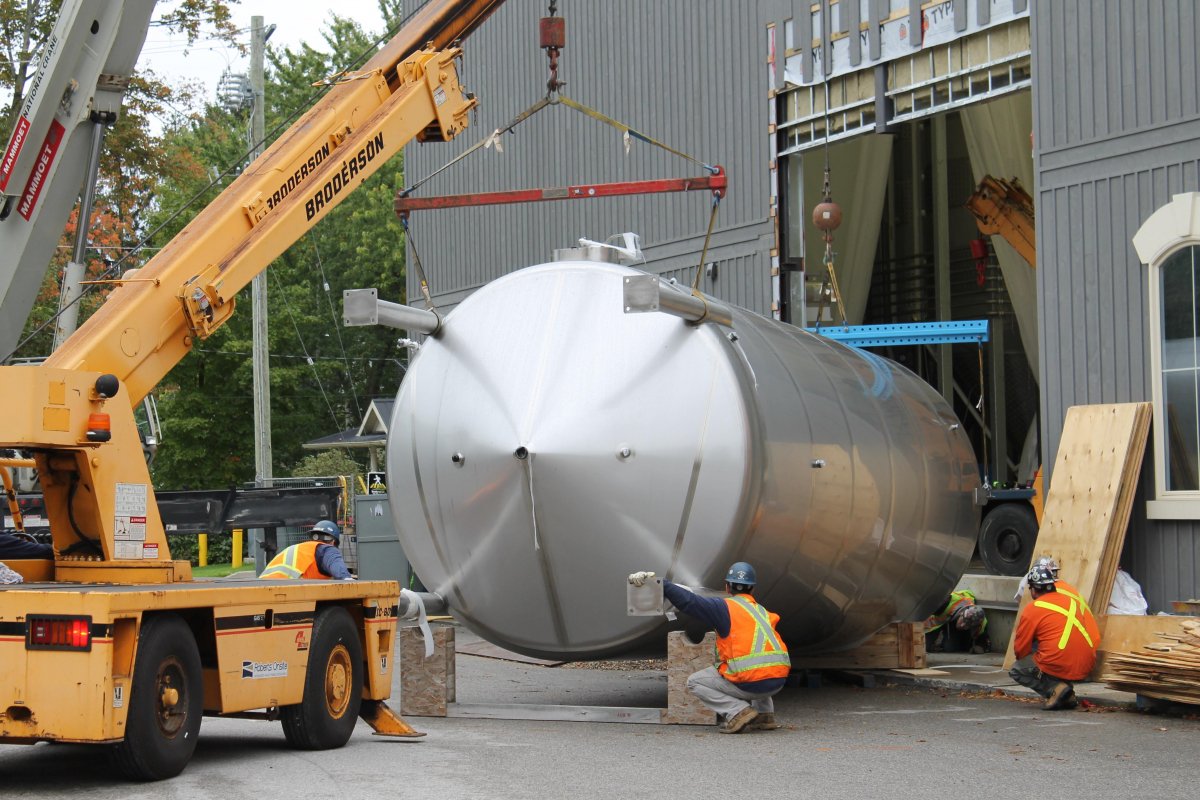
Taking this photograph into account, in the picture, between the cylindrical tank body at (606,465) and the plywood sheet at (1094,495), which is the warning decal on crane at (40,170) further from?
the plywood sheet at (1094,495)

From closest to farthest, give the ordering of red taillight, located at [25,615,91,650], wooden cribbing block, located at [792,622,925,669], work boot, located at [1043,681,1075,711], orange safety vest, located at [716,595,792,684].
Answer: red taillight, located at [25,615,91,650], orange safety vest, located at [716,595,792,684], work boot, located at [1043,681,1075,711], wooden cribbing block, located at [792,622,925,669]

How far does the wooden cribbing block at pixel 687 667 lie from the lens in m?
9.52

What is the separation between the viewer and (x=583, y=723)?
10.0 metres

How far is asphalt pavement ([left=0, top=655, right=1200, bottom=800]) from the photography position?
725cm

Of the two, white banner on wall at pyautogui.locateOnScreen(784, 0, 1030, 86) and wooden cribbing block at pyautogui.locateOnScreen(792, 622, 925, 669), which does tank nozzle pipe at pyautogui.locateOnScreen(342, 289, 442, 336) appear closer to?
wooden cribbing block at pyautogui.locateOnScreen(792, 622, 925, 669)

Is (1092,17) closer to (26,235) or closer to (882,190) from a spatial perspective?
(882,190)

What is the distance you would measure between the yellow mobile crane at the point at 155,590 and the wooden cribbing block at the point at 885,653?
14.9 ft

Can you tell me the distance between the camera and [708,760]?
8.25 meters

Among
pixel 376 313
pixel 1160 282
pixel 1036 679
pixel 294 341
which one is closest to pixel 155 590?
pixel 376 313

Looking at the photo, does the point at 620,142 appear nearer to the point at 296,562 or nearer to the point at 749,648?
the point at 296,562

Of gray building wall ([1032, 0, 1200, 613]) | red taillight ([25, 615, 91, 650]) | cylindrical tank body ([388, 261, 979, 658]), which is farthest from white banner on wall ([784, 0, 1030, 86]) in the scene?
red taillight ([25, 615, 91, 650])

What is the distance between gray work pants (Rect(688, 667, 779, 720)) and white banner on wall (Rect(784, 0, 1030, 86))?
26.6 feet

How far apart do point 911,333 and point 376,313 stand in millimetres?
8150

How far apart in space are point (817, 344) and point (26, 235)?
21.7ft
